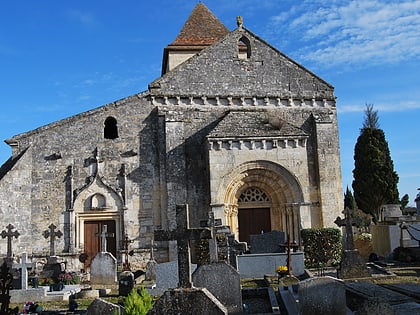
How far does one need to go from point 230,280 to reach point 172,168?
10180 millimetres

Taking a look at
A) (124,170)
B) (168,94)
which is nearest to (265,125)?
(168,94)

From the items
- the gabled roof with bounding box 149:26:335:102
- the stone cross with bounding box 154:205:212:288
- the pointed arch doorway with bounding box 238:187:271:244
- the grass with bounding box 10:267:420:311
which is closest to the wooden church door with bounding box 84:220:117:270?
the pointed arch doorway with bounding box 238:187:271:244

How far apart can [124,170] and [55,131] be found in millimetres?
2903

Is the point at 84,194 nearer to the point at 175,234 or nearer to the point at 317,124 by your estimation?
the point at 317,124

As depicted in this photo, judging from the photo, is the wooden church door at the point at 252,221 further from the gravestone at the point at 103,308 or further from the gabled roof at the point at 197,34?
the gravestone at the point at 103,308

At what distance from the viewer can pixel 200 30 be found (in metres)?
26.5

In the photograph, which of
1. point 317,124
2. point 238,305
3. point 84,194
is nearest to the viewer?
point 238,305

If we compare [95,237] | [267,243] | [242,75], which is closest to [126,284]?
[267,243]

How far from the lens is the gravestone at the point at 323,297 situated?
6992 millimetres

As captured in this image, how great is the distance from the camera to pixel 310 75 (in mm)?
20047

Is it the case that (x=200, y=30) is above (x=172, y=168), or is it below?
above

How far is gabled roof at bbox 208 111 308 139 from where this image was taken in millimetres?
18000

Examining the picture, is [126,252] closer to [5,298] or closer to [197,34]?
[5,298]

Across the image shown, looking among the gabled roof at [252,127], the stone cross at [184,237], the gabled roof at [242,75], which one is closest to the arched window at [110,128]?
the gabled roof at [242,75]
